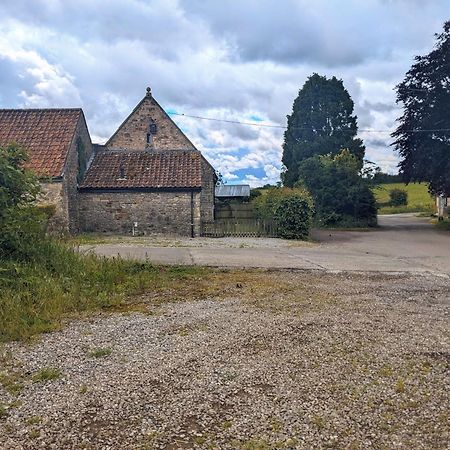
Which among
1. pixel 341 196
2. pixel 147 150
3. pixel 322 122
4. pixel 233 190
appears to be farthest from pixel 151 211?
pixel 322 122

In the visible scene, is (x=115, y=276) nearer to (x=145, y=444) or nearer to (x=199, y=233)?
(x=145, y=444)

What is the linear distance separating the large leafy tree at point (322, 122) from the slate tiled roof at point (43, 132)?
85.1 ft

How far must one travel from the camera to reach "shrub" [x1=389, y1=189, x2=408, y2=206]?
57281mm

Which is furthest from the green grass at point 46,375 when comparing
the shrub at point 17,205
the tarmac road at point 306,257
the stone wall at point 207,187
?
the stone wall at point 207,187

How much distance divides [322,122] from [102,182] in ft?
95.4

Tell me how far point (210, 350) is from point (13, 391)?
2.29 meters

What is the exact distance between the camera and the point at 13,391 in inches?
181

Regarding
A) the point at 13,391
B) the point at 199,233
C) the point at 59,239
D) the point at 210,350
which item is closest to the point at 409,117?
the point at 199,233

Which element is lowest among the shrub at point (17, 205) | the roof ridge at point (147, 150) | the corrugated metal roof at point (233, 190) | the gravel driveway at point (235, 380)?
the gravel driveway at point (235, 380)

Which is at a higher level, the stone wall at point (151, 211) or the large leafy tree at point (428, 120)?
the large leafy tree at point (428, 120)

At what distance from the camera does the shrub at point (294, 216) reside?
22312mm

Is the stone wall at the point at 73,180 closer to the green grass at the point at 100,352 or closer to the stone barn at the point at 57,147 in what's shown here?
the stone barn at the point at 57,147

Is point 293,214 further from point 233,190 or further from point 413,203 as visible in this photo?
point 413,203

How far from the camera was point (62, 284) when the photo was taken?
9.02 meters
